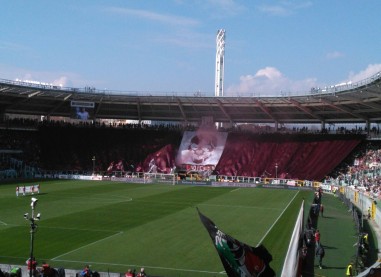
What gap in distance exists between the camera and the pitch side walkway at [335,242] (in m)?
21.9

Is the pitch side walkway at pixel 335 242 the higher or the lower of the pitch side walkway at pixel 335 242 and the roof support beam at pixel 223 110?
the lower

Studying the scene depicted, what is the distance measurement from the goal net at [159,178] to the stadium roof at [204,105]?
1249 cm

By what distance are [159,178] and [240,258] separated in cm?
6462

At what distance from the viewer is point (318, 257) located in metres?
23.9

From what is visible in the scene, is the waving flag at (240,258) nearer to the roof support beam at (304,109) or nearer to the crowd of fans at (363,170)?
the crowd of fans at (363,170)

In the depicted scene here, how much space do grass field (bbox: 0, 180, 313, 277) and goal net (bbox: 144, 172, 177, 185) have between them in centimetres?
1927

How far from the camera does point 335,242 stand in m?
28.1

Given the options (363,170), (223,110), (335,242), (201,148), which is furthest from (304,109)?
(335,242)

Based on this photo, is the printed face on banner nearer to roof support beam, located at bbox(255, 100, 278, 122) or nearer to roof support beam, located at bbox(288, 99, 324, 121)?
roof support beam, located at bbox(255, 100, 278, 122)

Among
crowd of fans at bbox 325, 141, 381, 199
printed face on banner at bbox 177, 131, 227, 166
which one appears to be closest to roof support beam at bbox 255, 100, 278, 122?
printed face on banner at bbox 177, 131, 227, 166

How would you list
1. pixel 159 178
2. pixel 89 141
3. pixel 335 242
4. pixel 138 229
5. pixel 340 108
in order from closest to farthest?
1. pixel 335 242
2. pixel 138 229
3. pixel 159 178
4. pixel 340 108
5. pixel 89 141

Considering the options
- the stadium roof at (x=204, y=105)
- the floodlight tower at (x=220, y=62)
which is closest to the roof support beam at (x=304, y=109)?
the stadium roof at (x=204, y=105)

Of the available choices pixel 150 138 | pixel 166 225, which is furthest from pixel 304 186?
pixel 166 225

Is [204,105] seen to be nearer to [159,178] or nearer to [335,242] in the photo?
[159,178]
